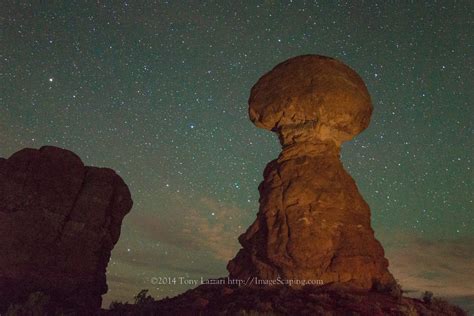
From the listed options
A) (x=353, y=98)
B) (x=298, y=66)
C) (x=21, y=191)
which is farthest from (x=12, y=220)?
(x=353, y=98)

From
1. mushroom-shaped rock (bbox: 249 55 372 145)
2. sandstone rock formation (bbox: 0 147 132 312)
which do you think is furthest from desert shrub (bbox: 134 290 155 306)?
mushroom-shaped rock (bbox: 249 55 372 145)

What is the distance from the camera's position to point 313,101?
1955 cm

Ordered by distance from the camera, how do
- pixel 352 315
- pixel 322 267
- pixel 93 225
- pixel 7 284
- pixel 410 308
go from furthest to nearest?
pixel 93 225 < pixel 7 284 < pixel 322 267 < pixel 410 308 < pixel 352 315

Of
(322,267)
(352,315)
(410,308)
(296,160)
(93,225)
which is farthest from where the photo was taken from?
(93,225)

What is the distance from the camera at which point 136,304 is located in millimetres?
18188

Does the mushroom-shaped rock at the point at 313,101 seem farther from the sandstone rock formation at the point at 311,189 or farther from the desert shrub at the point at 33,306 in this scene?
the desert shrub at the point at 33,306

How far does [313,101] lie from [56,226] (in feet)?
45.2

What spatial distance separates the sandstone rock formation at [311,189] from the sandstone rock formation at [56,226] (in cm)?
717

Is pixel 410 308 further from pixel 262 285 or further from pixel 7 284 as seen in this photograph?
pixel 7 284

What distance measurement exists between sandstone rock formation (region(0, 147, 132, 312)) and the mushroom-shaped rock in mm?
9830

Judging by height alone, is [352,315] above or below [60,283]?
below

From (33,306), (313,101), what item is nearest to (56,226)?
(33,306)

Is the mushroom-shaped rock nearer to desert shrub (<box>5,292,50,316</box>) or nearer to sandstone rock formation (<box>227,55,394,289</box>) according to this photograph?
sandstone rock formation (<box>227,55,394,289</box>)

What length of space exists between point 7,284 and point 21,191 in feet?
14.3
